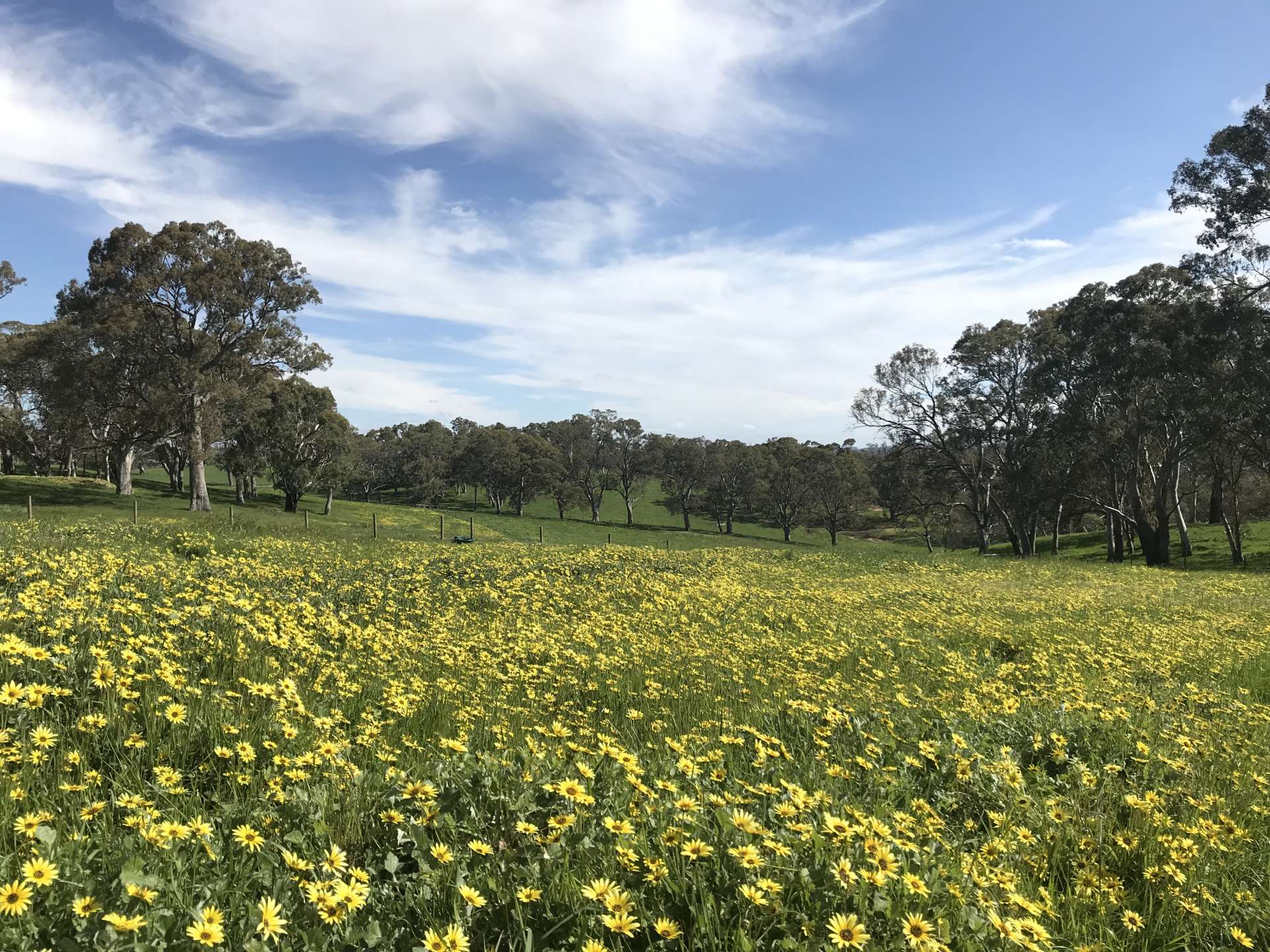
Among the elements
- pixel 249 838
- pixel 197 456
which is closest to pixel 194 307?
pixel 197 456

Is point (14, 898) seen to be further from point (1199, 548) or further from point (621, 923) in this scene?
point (1199, 548)

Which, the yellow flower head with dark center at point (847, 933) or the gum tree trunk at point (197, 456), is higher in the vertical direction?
the gum tree trunk at point (197, 456)

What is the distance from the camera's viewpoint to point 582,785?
3.42 m

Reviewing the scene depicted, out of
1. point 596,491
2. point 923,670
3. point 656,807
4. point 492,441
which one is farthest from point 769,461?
point 656,807

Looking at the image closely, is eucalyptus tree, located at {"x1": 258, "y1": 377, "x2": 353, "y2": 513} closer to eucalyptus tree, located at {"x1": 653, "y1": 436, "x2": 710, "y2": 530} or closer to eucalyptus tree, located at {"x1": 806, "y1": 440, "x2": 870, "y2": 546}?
eucalyptus tree, located at {"x1": 653, "y1": 436, "x2": 710, "y2": 530}

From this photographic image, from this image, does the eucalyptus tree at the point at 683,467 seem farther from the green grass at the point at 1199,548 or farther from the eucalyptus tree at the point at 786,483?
the green grass at the point at 1199,548

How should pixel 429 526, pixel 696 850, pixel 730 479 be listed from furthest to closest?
pixel 730 479 → pixel 429 526 → pixel 696 850

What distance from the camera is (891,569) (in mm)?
22125

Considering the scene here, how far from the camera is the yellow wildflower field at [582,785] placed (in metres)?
2.57

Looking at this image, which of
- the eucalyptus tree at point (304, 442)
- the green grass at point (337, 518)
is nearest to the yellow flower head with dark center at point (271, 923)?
the green grass at point (337, 518)

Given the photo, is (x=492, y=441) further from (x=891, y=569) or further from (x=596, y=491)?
(x=891, y=569)

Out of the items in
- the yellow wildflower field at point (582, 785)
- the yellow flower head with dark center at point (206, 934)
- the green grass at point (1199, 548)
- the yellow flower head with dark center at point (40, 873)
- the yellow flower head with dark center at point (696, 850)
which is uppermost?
the yellow flower head with dark center at point (40, 873)

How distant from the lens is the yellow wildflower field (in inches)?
101

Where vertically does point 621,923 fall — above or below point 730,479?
below
